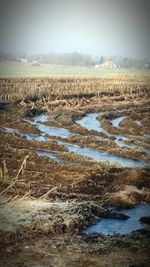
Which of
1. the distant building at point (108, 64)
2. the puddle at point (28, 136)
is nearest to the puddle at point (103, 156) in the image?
the puddle at point (28, 136)

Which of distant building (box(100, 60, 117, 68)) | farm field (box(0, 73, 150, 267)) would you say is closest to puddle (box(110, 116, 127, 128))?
farm field (box(0, 73, 150, 267))

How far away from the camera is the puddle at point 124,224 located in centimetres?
535

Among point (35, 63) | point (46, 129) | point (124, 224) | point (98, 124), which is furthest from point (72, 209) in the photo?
point (98, 124)

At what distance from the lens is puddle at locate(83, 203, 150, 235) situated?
5.35m

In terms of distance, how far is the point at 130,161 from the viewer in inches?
336

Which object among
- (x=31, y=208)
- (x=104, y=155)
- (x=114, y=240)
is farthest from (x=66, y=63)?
(x=104, y=155)

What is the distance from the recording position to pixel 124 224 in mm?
5566

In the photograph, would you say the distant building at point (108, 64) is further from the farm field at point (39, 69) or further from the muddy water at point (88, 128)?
the muddy water at point (88, 128)

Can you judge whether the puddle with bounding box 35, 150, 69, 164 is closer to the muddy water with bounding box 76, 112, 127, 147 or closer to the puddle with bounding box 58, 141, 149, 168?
the puddle with bounding box 58, 141, 149, 168

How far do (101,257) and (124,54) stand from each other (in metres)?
2.04

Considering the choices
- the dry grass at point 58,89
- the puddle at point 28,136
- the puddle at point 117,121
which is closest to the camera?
the dry grass at point 58,89

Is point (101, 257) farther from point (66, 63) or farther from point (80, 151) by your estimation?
point (80, 151)

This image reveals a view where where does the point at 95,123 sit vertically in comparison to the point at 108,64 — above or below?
below

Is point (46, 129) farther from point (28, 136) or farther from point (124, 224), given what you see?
point (124, 224)
